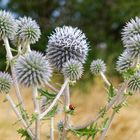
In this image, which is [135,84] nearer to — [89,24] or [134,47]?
[134,47]

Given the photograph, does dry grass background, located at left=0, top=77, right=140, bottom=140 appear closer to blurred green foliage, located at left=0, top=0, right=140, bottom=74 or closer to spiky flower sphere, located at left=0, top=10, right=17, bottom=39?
blurred green foliage, located at left=0, top=0, right=140, bottom=74

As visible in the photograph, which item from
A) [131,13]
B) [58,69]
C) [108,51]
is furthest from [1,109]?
[58,69]

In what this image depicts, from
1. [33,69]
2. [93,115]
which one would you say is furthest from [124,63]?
[93,115]

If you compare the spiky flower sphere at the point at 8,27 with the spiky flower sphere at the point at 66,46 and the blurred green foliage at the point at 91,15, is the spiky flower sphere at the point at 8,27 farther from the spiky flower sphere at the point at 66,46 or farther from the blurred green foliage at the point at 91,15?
the blurred green foliage at the point at 91,15

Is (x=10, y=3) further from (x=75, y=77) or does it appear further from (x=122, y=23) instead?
(x=75, y=77)

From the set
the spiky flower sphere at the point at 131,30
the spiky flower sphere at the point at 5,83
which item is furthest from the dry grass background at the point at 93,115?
the spiky flower sphere at the point at 131,30

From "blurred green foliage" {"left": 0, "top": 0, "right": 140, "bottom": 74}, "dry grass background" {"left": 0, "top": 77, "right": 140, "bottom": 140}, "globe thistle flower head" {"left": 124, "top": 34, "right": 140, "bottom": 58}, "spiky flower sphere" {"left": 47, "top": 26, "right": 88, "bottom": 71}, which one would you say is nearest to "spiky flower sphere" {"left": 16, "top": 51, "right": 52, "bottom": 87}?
"spiky flower sphere" {"left": 47, "top": 26, "right": 88, "bottom": 71}
